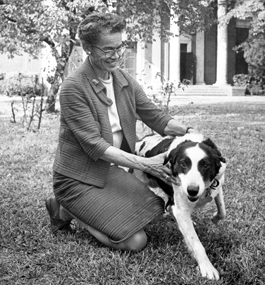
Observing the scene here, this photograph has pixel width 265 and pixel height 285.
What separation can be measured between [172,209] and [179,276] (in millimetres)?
527

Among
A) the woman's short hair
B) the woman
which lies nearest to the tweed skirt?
the woman

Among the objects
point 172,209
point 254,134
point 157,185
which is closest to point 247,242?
point 172,209

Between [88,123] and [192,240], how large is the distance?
1029 mm

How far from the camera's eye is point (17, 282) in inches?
114

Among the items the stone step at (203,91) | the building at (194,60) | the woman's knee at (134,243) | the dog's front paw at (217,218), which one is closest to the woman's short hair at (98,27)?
the woman's knee at (134,243)

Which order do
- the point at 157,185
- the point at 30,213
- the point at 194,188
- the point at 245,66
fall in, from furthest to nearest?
the point at 245,66 → the point at 30,213 → the point at 157,185 → the point at 194,188

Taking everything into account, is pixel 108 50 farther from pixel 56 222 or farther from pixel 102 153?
pixel 56 222

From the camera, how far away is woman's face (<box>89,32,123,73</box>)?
335cm

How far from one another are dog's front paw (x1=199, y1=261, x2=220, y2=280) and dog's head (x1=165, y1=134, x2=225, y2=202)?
39 cm

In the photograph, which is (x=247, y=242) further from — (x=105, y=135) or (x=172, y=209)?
(x=105, y=135)

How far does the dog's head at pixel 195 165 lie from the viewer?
287cm

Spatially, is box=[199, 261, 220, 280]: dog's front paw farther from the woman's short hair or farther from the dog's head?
the woman's short hair

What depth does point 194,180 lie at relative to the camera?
2857 millimetres

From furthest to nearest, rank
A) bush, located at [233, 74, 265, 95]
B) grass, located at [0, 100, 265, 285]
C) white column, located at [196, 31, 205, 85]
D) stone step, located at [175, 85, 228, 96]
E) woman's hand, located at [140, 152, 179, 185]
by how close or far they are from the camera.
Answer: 1. white column, located at [196, 31, 205, 85]
2. bush, located at [233, 74, 265, 95]
3. stone step, located at [175, 85, 228, 96]
4. woman's hand, located at [140, 152, 179, 185]
5. grass, located at [0, 100, 265, 285]
